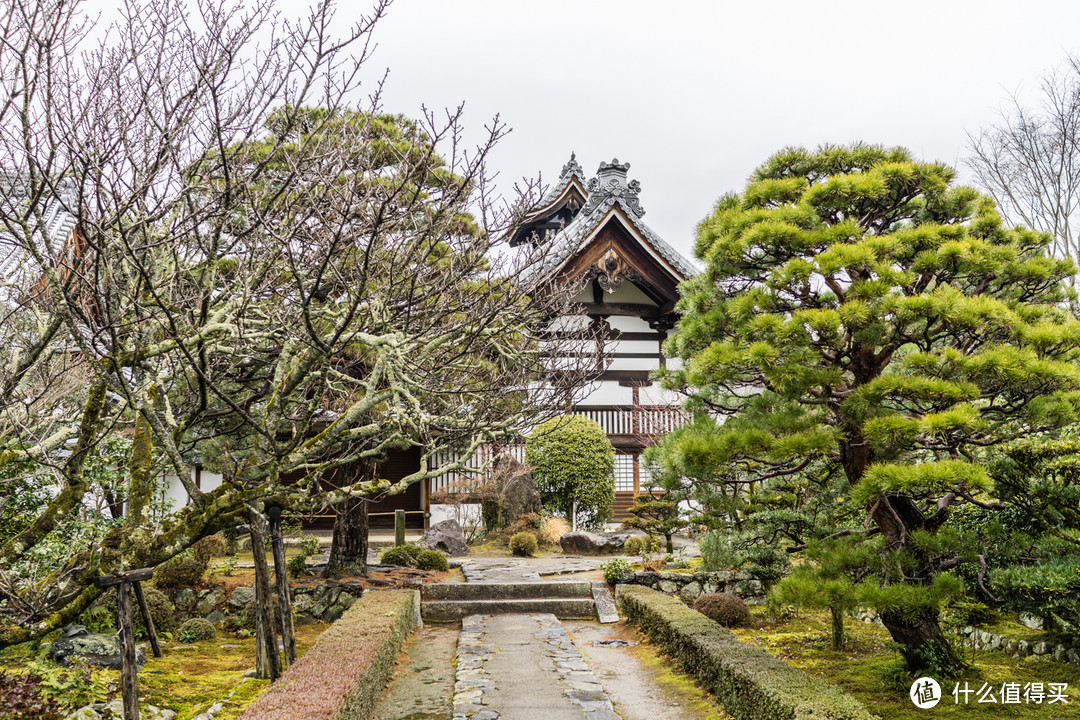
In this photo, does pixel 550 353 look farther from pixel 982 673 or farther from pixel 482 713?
pixel 982 673

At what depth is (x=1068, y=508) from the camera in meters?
5.07

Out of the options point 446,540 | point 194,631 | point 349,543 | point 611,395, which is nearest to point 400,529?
point 446,540

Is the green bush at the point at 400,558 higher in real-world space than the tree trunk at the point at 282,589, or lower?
lower

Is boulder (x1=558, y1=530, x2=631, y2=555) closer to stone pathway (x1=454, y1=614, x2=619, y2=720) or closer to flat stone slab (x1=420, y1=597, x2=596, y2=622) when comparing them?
flat stone slab (x1=420, y1=597, x2=596, y2=622)

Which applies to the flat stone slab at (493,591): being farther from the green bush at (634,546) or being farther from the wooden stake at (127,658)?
the wooden stake at (127,658)

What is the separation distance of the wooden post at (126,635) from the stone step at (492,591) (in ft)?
21.2

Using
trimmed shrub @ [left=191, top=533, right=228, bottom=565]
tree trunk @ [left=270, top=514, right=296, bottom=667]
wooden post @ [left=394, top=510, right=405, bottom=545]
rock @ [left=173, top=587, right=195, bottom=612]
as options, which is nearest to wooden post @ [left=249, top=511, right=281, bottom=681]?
tree trunk @ [left=270, top=514, right=296, bottom=667]

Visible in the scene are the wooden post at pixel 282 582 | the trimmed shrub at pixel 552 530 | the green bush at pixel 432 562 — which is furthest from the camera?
the trimmed shrub at pixel 552 530

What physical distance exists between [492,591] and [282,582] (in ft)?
16.4

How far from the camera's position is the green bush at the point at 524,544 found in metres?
14.3

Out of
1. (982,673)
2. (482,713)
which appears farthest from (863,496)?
(482,713)

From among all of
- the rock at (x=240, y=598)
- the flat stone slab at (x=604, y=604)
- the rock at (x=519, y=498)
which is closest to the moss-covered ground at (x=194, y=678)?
the rock at (x=240, y=598)

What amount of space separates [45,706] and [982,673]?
694 cm

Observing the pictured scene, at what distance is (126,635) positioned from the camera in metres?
4.68
